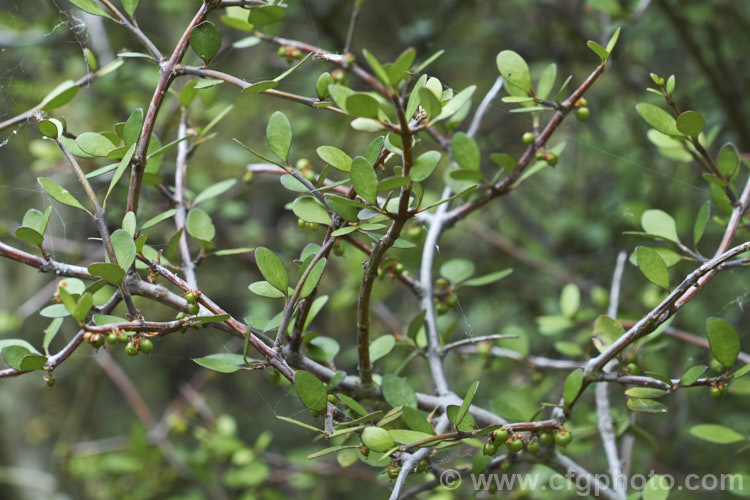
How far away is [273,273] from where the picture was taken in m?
0.63

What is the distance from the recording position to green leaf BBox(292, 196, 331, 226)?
0.60 m

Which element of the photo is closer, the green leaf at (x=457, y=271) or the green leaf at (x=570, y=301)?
the green leaf at (x=457, y=271)

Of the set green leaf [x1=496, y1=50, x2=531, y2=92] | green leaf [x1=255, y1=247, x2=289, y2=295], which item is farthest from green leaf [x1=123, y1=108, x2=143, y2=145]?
green leaf [x1=496, y1=50, x2=531, y2=92]

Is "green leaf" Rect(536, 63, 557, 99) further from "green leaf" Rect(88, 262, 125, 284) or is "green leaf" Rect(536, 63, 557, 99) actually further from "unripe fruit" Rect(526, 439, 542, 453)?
"green leaf" Rect(88, 262, 125, 284)

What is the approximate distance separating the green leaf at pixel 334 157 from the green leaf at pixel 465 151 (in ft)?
0.34

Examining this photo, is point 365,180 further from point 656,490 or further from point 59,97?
point 656,490

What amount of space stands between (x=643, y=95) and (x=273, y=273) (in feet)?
4.64

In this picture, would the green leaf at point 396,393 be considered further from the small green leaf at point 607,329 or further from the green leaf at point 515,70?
the green leaf at point 515,70

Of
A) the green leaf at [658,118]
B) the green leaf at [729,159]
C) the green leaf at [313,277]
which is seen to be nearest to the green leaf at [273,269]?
the green leaf at [313,277]

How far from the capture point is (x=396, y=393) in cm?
70

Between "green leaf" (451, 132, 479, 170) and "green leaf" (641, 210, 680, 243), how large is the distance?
1.08ft

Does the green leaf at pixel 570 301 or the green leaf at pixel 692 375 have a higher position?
the green leaf at pixel 692 375

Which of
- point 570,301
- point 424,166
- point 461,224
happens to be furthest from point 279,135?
point 461,224

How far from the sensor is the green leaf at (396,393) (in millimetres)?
695
